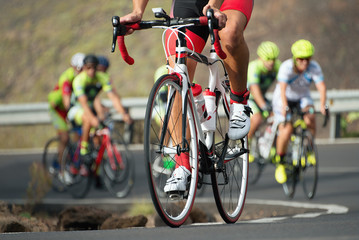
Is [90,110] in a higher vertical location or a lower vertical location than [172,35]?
lower

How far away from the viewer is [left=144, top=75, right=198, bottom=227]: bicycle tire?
5.43 metres

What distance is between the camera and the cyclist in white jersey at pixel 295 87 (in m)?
11.8

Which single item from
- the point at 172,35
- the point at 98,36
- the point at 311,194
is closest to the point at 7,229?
the point at 172,35

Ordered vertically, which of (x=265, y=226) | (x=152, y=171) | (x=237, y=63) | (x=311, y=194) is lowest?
(x=311, y=194)

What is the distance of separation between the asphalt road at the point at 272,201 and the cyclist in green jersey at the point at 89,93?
89cm

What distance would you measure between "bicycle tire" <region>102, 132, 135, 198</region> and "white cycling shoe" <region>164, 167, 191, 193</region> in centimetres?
707

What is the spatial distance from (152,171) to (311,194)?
6333mm

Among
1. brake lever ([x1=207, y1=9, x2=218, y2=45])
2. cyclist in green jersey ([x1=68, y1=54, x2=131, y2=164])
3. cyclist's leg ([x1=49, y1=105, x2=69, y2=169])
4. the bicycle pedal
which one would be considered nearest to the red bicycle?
cyclist in green jersey ([x1=68, y1=54, x2=131, y2=164])

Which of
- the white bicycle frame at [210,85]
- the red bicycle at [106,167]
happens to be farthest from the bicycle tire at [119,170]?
the white bicycle frame at [210,85]

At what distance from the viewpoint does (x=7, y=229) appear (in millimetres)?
7301

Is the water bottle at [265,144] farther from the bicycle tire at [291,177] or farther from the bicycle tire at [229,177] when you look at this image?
the bicycle tire at [229,177]

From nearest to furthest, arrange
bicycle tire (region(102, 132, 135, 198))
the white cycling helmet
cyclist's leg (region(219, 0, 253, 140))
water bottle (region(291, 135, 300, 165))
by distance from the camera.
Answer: cyclist's leg (region(219, 0, 253, 140)) → water bottle (region(291, 135, 300, 165)) → bicycle tire (region(102, 132, 135, 198)) → the white cycling helmet

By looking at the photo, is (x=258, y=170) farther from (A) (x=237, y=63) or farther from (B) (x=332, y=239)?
(B) (x=332, y=239)

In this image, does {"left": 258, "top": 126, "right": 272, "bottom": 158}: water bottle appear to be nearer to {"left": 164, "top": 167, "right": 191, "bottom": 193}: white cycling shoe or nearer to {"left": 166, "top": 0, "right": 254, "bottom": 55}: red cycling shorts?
{"left": 166, "top": 0, "right": 254, "bottom": 55}: red cycling shorts
